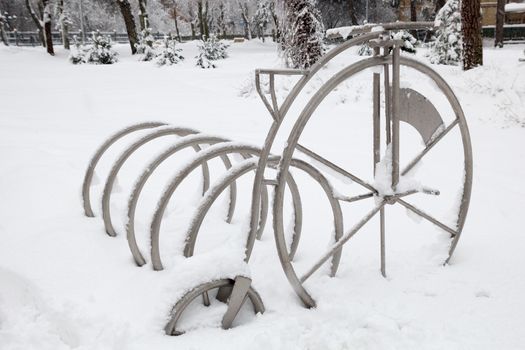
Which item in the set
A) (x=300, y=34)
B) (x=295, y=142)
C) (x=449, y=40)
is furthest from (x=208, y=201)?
(x=449, y=40)

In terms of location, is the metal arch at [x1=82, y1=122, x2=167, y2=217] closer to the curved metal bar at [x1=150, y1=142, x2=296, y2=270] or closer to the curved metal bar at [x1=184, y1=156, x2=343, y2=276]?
the curved metal bar at [x1=150, y1=142, x2=296, y2=270]

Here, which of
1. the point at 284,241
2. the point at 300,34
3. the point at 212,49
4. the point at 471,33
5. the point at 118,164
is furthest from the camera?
the point at 212,49

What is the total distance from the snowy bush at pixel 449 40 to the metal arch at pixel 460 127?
11632 mm

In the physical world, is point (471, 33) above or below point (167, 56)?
below

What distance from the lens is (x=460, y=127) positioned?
2.55m

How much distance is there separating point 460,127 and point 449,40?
11.9 metres

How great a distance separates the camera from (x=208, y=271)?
2.14 m

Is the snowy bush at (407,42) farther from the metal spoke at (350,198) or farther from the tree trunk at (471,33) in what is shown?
the metal spoke at (350,198)

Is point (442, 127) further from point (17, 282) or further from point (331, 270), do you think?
point (17, 282)

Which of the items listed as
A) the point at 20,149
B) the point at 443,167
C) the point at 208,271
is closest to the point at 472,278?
the point at 208,271

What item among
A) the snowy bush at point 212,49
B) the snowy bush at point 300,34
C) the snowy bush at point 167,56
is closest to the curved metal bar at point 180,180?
the snowy bush at point 300,34

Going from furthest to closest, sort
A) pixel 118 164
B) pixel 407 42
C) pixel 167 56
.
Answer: pixel 167 56, pixel 407 42, pixel 118 164

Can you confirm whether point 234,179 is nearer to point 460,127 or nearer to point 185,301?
point 185,301

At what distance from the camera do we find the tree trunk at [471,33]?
8.29 meters
